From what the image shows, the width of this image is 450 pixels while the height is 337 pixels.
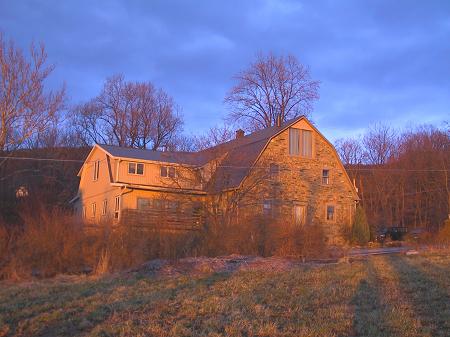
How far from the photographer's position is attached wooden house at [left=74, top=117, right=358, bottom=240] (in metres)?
29.7

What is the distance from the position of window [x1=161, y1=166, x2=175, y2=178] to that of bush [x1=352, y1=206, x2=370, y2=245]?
38.8ft

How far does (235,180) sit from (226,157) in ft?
5.47

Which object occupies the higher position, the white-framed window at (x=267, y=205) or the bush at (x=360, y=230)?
the white-framed window at (x=267, y=205)

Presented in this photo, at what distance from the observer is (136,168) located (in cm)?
3591

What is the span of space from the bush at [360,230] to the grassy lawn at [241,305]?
20916mm

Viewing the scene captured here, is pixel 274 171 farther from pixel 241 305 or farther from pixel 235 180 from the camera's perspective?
pixel 241 305

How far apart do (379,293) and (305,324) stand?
3380 mm

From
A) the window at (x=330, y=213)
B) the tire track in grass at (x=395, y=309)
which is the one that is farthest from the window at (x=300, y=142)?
the tire track in grass at (x=395, y=309)

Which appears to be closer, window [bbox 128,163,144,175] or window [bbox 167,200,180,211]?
window [bbox 167,200,180,211]

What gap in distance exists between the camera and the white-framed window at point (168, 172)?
32081 mm

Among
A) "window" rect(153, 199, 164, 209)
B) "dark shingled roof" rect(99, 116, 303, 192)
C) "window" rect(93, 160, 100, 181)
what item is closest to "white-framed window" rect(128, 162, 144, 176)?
"dark shingled roof" rect(99, 116, 303, 192)

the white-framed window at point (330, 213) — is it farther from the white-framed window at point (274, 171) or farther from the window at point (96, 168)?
the window at point (96, 168)

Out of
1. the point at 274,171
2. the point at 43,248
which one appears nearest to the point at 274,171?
the point at 274,171

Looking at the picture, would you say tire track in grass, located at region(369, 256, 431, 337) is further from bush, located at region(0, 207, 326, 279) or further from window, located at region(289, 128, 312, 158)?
window, located at region(289, 128, 312, 158)
